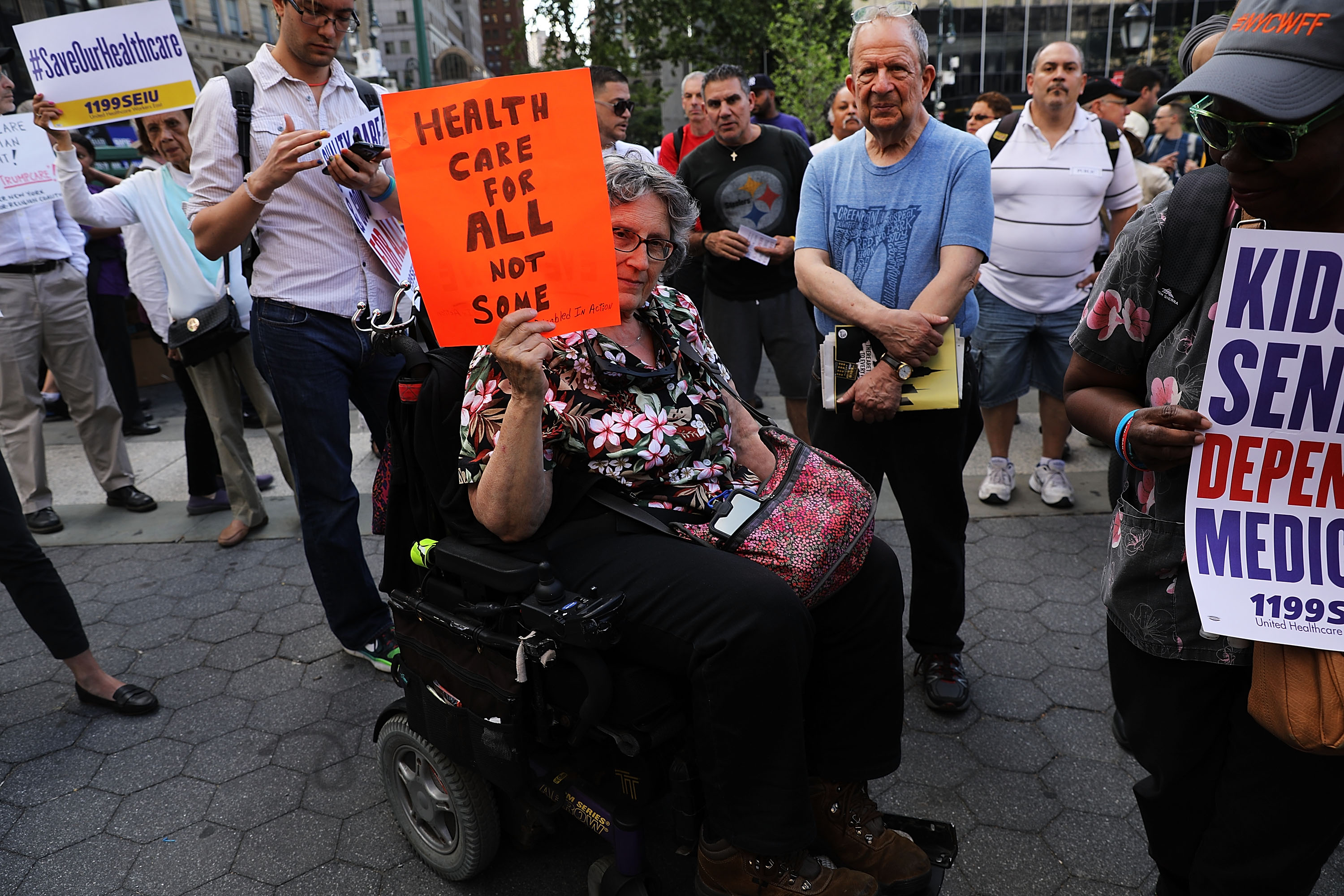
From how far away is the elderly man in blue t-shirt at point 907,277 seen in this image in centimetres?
264

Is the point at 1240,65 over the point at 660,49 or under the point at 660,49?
under

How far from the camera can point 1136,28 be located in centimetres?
1255

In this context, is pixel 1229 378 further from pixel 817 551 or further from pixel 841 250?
pixel 841 250

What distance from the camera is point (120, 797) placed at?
8.68 feet

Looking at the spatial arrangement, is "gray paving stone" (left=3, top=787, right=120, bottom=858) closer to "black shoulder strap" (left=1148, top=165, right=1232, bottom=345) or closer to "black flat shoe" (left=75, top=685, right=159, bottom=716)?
"black flat shoe" (left=75, top=685, right=159, bottom=716)

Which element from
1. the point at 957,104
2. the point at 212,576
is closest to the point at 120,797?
the point at 212,576

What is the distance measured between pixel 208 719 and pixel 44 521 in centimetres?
249

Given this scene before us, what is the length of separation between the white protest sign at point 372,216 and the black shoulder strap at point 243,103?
0.25 meters

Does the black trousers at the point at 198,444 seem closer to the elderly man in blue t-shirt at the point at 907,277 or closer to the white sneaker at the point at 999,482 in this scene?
the elderly man in blue t-shirt at the point at 907,277

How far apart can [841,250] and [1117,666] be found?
160cm

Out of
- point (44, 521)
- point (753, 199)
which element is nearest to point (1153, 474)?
point (753, 199)

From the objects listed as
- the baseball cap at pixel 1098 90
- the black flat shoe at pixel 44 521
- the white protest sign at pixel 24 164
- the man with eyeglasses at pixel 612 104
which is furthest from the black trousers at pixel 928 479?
the baseball cap at pixel 1098 90

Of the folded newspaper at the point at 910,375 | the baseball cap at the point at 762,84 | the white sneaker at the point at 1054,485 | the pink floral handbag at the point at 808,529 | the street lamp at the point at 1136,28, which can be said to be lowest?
the white sneaker at the point at 1054,485

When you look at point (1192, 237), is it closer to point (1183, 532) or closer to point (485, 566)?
point (1183, 532)
